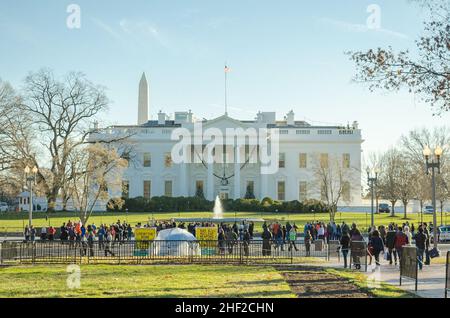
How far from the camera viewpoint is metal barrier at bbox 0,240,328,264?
24.8 m

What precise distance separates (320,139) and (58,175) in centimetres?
3899

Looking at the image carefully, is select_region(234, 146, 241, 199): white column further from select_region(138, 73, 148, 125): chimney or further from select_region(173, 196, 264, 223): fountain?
select_region(138, 73, 148, 125): chimney

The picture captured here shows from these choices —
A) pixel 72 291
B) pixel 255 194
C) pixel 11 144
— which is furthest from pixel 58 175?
pixel 72 291

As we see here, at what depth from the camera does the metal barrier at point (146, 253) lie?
978 inches

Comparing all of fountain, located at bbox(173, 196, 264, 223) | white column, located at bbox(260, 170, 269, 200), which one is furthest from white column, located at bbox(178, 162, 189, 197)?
fountain, located at bbox(173, 196, 264, 223)

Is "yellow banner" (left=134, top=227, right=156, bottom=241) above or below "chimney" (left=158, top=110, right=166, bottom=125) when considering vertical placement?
below

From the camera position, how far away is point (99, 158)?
55.4 meters

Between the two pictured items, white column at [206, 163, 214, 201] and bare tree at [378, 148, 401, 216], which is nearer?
bare tree at [378, 148, 401, 216]

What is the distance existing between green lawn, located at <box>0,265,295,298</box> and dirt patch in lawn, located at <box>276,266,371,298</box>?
34cm

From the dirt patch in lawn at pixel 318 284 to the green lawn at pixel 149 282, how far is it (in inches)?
13.6

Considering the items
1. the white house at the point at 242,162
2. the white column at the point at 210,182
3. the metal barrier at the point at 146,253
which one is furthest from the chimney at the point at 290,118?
the metal barrier at the point at 146,253

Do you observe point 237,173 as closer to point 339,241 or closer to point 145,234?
point 145,234
